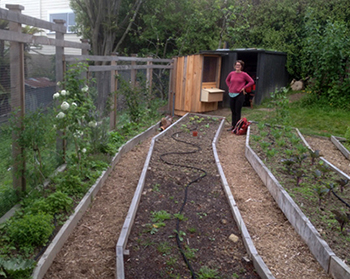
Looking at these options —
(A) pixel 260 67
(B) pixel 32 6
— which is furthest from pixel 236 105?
(B) pixel 32 6

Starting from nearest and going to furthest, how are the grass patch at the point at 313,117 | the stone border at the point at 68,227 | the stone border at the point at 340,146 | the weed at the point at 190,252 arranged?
the stone border at the point at 68,227 < the weed at the point at 190,252 < the stone border at the point at 340,146 < the grass patch at the point at 313,117

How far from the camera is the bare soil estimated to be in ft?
12.1

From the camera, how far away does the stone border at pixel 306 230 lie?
3.49 metres

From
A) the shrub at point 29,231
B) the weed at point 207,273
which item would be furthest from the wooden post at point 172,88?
the weed at point 207,273

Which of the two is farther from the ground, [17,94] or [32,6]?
[32,6]

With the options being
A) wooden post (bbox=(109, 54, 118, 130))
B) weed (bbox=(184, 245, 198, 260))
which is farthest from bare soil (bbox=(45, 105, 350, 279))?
wooden post (bbox=(109, 54, 118, 130))

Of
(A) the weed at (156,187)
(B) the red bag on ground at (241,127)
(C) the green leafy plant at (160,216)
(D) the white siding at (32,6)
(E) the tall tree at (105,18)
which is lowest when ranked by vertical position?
(C) the green leafy plant at (160,216)

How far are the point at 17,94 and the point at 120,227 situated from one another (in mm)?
2068

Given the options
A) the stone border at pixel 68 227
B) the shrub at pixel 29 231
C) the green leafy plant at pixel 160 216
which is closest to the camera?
the stone border at pixel 68 227

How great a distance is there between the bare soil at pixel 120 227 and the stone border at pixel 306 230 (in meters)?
0.08

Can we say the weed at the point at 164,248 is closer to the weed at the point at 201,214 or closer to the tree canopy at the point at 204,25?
the weed at the point at 201,214

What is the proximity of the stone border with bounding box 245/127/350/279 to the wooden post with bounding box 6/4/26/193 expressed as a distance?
11.2 feet

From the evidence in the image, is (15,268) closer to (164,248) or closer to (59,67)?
(164,248)

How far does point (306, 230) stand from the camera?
4.21m
